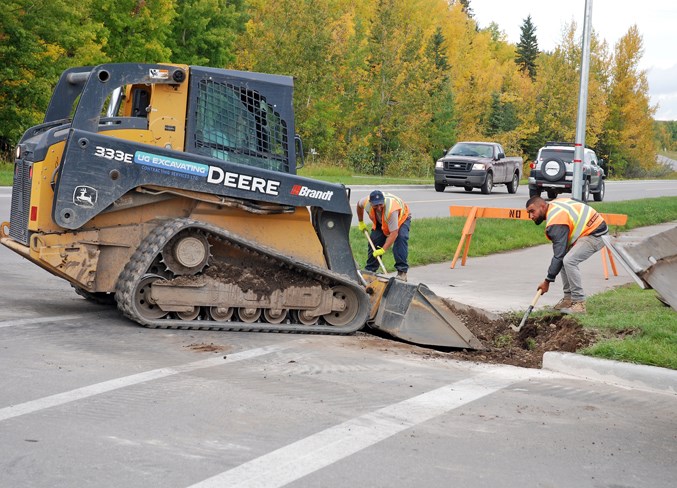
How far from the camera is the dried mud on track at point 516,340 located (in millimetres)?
8641

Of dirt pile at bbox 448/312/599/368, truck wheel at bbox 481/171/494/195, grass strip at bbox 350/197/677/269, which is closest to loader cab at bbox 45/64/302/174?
dirt pile at bbox 448/312/599/368

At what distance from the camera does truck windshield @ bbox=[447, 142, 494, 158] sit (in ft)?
120

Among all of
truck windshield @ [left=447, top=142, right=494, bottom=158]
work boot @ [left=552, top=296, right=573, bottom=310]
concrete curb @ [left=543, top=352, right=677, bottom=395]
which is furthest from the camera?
truck windshield @ [left=447, top=142, right=494, bottom=158]

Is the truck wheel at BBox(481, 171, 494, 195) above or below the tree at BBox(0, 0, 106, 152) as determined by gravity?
below

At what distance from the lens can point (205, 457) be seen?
5094mm

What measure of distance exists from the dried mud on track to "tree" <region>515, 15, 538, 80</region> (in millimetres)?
88174

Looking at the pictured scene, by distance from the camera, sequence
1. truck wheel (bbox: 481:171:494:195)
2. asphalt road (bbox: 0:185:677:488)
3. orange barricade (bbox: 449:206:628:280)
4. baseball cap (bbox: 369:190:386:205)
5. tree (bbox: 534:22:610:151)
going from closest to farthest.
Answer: asphalt road (bbox: 0:185:677:488) < baseball cap (bbox: 369:190:386:205) < orange barricade (bbox: 449:206:628:280) < truck wheel (bbox: 481:171:494:195) < tree (bbox: 534:22:610:151)

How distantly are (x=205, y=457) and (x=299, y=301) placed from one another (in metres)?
4.29

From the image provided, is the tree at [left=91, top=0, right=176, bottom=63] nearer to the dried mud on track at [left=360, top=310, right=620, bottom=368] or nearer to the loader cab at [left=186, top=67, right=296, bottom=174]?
the loader cab at [left=186, top=67, right=296, bottom=174]

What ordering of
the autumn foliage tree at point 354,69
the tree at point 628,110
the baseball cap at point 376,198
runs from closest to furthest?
1. the baseball cap at point 376,198
2. the autumn foliage tree at point 354,69
3. the tree at point 628,110

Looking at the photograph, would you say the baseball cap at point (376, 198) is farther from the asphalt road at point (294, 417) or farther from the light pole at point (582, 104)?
the light pole at point (582, 104)

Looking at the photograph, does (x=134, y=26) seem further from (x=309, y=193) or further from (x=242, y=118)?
(x=309, y=193)

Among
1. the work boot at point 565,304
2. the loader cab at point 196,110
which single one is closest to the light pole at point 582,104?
the work boot at point 565,304

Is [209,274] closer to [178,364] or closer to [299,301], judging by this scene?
[299,301]
